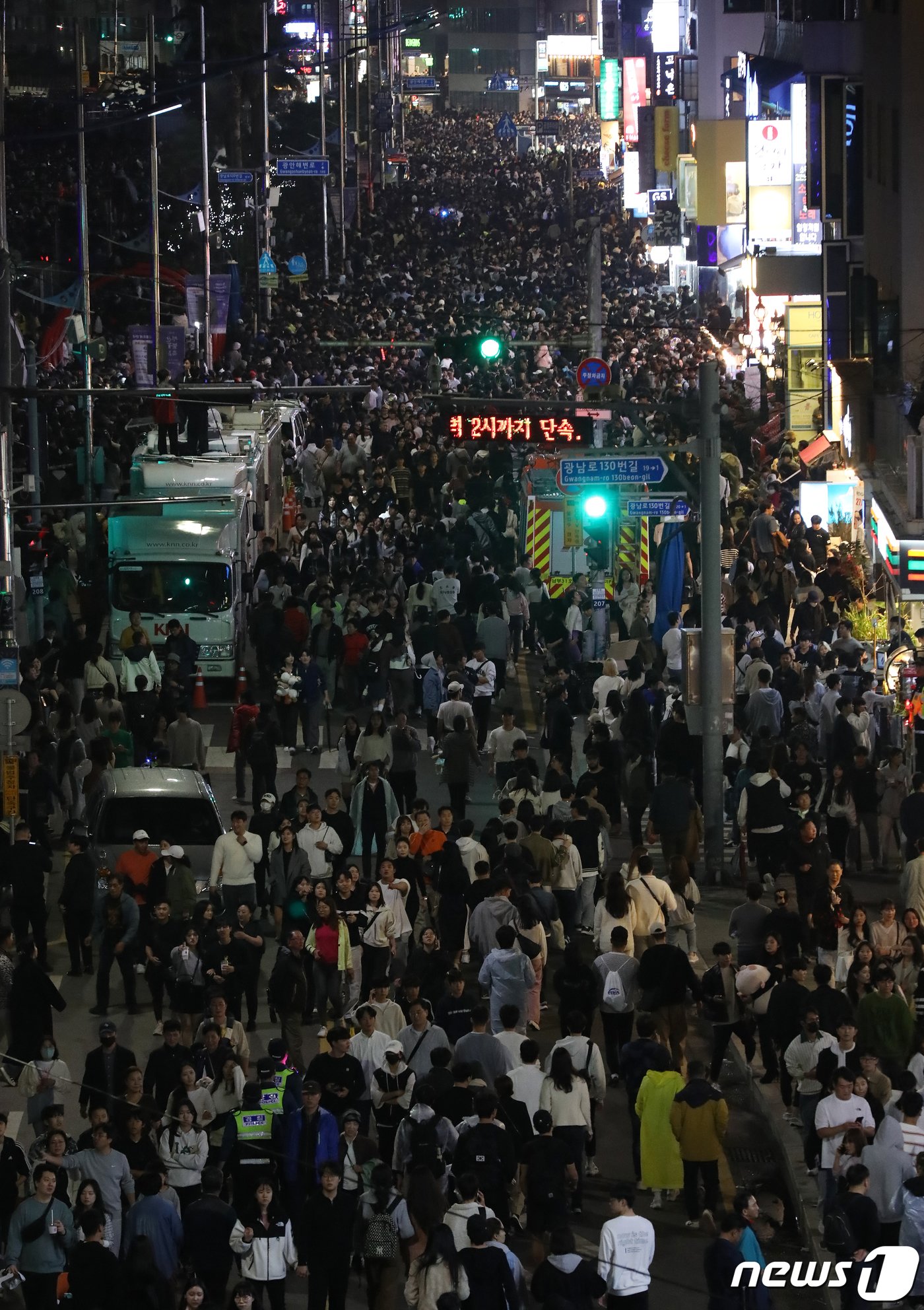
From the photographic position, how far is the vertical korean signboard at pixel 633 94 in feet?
350

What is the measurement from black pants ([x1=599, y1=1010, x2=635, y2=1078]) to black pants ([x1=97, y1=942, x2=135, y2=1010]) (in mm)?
3702

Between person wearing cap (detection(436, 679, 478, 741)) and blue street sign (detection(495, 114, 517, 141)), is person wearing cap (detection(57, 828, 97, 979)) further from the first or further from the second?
blue street sign (detection(495, 114, 517, 141))

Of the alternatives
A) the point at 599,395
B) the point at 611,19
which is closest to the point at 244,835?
the point at 599,395

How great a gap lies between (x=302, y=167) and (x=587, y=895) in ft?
147

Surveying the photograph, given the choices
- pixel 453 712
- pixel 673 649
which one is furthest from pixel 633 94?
pixel 453 712

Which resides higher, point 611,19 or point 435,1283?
point 611,19

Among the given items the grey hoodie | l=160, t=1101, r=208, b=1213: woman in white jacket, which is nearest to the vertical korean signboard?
l=160, t=1101, r=208, b=1213: woman in white jacket

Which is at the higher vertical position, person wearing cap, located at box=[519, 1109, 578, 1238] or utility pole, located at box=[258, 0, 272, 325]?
utility pole, located at box=[258, 0, 272, 325]

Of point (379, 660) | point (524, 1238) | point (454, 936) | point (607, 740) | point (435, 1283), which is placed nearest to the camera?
point (435, 1283)

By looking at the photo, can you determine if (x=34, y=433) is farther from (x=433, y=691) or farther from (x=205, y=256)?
(x=205, y=256)

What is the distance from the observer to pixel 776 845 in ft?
66.2

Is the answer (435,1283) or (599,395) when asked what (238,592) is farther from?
(435,1283)

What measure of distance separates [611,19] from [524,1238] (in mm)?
162015

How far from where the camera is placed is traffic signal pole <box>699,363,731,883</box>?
22078mm
